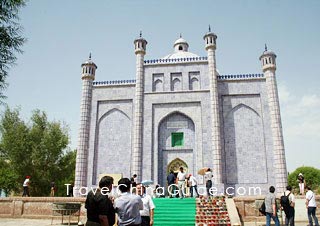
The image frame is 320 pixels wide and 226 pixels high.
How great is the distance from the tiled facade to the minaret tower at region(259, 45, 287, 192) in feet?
0.20

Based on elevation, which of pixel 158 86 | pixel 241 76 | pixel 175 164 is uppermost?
pixel 241 76

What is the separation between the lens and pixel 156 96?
2044 cm

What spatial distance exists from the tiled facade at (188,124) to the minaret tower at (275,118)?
6 cm

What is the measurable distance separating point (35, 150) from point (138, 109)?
10.8m

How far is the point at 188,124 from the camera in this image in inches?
785

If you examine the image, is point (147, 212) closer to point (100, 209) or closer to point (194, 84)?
point (100, 209)

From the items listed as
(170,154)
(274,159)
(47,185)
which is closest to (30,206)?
(170,154)

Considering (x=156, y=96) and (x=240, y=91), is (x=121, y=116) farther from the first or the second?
(x=240, y=91)

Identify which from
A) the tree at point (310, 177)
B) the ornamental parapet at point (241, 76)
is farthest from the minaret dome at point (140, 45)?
the tree at point (310, 177)

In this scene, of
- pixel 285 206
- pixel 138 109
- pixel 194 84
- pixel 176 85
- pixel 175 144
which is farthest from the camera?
pixel 176 85

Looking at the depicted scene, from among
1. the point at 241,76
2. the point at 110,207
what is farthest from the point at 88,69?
the point at 110,207

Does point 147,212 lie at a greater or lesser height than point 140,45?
lesser

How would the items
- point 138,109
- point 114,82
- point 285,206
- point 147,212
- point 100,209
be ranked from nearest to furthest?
point 100,209 → point 147,212 → point 285,206 → point 138,109 → point 114,82

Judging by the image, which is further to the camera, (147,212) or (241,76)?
(241,76)
